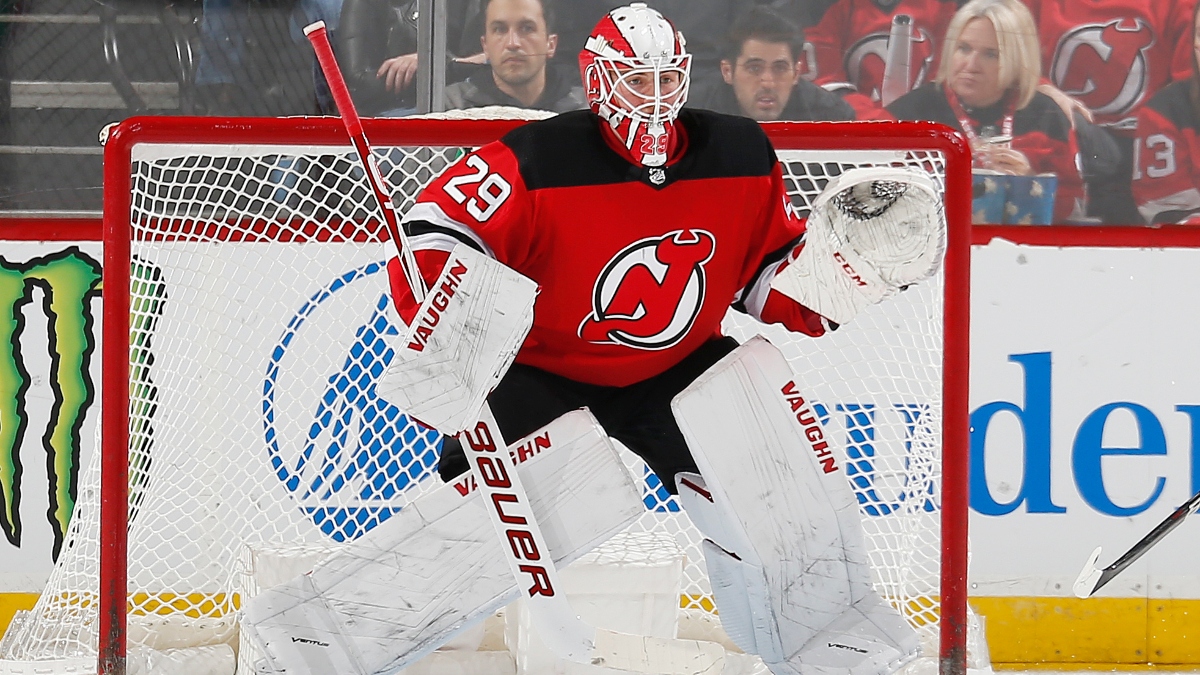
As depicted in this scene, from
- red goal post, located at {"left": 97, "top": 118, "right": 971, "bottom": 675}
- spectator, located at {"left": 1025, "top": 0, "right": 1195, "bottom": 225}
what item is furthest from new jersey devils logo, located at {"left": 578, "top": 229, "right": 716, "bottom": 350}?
spectator, located at {"left": 1025, "top": 0, "right": 1195, "bottom": 225}

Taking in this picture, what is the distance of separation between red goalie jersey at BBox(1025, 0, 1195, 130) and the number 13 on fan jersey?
145 cm

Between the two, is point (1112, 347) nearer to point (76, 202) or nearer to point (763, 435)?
point (763, 435)

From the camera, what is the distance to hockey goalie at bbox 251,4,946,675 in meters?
1.62

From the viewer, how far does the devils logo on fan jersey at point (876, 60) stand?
259 cm

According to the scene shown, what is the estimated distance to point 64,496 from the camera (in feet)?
Answer: 8.65

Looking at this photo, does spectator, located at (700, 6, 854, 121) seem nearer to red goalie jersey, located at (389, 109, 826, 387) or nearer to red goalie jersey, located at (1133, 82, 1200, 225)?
red goalie jersey, located at (1133, 82, 1200, 225)

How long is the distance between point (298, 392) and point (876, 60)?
4.28ft

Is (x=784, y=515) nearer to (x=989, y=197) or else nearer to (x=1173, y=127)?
(x=989, y=197)

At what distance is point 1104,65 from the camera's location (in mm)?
2598

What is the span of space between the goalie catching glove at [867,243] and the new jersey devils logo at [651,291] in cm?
13

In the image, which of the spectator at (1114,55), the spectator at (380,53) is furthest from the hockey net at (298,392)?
the spectator at (1114,55)

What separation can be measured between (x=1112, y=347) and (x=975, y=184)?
44 centimetres

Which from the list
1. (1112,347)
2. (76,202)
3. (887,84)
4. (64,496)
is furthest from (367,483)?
(1112,347)

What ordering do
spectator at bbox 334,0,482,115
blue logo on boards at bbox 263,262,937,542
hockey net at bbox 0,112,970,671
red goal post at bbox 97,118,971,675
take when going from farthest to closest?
1. spectator at bbox 334,0,482,115
2. blue logo on boards at bbox 263,262,937,542
3. hockey net at bbox 0,112,970,671
4. red goal post at bbox 97,118,971,675
